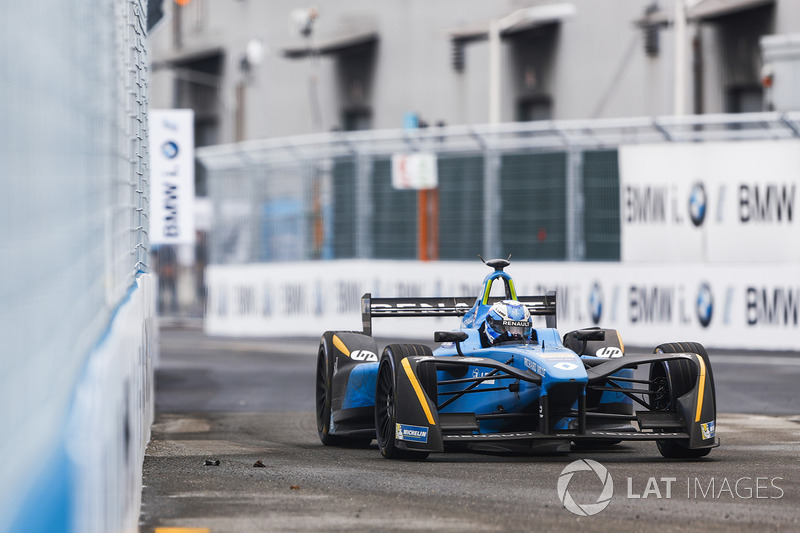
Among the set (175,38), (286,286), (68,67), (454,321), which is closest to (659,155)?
(454,321)

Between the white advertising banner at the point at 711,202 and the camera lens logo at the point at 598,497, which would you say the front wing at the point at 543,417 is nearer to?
the camera lens logo at the point at 598,497

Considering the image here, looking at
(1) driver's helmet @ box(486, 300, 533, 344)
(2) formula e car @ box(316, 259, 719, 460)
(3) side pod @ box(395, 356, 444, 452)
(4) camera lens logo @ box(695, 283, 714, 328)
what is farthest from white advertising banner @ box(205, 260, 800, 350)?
(3) side pod @ box(395, 356, 444, 452)

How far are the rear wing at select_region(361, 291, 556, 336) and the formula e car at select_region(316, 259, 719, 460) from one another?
0.50 metres

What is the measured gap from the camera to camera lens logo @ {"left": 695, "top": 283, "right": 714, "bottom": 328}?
20922mm

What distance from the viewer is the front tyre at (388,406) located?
9.62 meters

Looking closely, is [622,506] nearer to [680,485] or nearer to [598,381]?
[680,485]

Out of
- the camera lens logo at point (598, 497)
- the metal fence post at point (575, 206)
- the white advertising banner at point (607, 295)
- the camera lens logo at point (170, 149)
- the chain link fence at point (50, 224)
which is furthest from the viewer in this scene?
the metal fence post at point (575, 206)

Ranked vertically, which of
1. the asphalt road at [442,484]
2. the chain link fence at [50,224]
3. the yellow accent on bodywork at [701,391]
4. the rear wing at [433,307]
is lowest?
the asphalt road at [442,484]

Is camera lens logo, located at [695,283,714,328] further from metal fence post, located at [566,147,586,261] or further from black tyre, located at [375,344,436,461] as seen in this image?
black tyre, located at [375,344,436,461]

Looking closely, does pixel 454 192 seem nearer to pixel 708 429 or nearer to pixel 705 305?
pixel 705 305

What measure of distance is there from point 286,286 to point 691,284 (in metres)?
8.68

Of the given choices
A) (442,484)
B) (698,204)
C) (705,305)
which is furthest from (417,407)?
(698,204)

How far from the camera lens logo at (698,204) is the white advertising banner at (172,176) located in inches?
299
